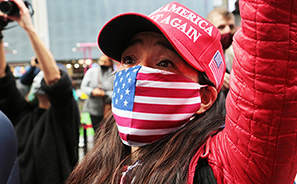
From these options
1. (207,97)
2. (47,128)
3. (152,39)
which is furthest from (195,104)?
(47,128)

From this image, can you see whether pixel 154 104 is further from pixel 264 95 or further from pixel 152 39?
pixel 264 95

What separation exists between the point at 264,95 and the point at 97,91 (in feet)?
12.3

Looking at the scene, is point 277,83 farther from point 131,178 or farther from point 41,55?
point 41,55

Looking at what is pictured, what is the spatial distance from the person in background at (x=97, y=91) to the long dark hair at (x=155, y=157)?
2837 millimetres

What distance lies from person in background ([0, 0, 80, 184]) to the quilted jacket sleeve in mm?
1598

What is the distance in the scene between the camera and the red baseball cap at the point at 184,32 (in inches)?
43.6

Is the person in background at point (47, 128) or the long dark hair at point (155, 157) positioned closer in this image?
the long dark hair at point (155, 157)

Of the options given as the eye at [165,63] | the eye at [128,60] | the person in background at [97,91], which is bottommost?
the person in background at [97,91]

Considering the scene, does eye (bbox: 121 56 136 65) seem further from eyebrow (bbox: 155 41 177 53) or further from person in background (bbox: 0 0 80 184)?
person in background (bbox: 0 0 80 184)

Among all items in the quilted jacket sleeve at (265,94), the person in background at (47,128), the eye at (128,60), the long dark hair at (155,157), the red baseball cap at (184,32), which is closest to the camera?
the quilted jacket sleeve at (265,94)

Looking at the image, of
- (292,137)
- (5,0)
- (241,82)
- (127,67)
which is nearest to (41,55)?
(5,0)

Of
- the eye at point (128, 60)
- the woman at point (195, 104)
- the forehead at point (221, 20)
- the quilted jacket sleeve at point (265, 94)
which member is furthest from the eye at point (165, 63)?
the forehead at point (221, 20)

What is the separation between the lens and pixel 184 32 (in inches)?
44.7

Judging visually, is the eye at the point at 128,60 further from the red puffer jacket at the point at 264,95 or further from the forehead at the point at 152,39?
the red puffer jacket at the point at 264,95
